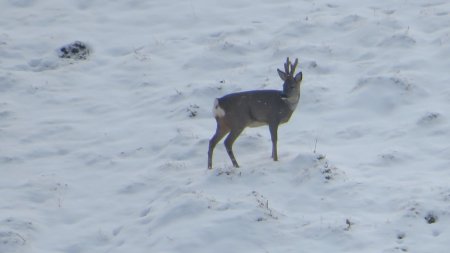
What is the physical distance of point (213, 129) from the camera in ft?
53.5

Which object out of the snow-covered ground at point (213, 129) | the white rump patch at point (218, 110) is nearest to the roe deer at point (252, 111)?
the white rump patch at point (218, 110)

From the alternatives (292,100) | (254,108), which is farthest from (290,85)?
(254,108)

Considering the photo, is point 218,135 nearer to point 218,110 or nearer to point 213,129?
point 218,110

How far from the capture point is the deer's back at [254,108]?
14.4 metres

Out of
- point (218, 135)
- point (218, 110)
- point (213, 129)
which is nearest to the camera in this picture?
point (218, 110)

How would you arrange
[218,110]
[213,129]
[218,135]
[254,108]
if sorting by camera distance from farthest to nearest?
[213,129], [218,135], [254,108], [218,110]

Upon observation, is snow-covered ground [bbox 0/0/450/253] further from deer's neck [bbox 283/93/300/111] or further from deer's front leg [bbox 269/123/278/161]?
deer's neck [bbox 283/93/300/111]

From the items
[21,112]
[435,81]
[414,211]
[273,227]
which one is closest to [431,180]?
[414,211]

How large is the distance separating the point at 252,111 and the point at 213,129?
187 centimetres

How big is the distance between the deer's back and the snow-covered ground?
633 mm

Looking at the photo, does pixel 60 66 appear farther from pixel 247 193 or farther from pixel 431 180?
pixel 431 180

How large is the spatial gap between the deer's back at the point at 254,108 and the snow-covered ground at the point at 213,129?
63 centimetres

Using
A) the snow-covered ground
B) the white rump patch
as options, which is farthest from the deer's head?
the white rump patch

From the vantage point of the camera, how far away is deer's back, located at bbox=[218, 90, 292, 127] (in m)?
14.4
